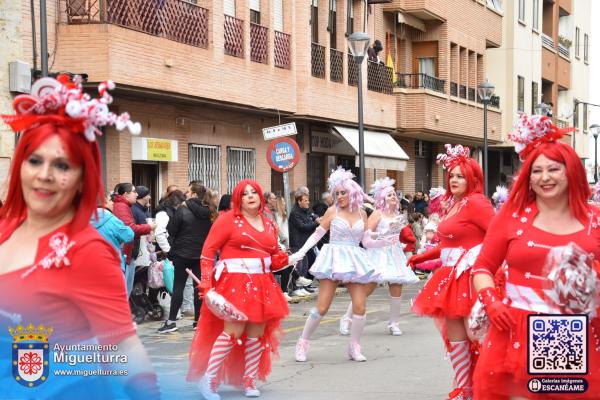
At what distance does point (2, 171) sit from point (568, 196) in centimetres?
1220

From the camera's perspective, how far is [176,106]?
21.0 meters

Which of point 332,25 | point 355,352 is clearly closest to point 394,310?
point 355,352

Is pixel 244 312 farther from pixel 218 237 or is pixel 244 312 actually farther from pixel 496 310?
pixel 496 310

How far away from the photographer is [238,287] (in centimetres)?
910

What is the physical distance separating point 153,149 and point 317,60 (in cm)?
751

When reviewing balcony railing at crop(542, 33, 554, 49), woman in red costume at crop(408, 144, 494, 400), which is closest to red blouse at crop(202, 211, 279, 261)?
woman in red costume at crop(408, 144, 494, 400)

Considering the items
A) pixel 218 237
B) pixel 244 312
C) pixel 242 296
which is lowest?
pixel 244 312

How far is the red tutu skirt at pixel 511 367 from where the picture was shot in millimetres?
5176

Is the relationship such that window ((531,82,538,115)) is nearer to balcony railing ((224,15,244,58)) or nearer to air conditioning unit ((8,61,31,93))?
balcony railing ((224,15,244,58))

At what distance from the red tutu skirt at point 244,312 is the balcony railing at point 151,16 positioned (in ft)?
30.9

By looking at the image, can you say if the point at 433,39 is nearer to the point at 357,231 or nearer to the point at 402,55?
the point at 402,55

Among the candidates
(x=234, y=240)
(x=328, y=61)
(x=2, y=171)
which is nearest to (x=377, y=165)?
(x=328, y=61)

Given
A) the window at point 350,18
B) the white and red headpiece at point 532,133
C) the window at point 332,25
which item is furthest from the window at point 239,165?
the white and red headpiece at point 532,133

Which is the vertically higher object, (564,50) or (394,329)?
(564,50)
